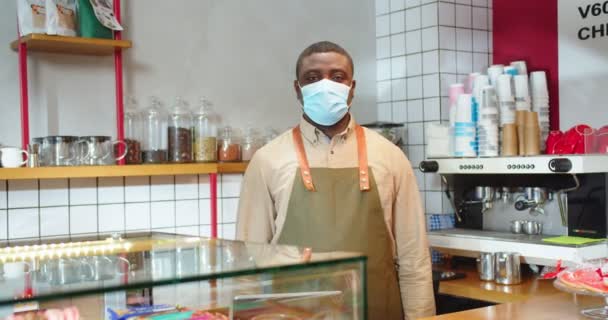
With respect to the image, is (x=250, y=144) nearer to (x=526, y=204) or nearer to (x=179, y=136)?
(x=179, y=136)

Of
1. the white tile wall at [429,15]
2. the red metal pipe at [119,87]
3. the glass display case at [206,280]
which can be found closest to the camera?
the glass display case at [206,280]

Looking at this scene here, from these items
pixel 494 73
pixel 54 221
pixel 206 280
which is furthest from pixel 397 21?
pixel 206 280

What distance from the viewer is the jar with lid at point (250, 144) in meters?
3.63

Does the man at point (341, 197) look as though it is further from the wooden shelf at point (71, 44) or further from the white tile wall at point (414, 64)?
the white tile wall at point (414, 64)

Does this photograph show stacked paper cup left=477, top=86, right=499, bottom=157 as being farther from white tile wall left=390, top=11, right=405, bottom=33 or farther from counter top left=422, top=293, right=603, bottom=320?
counter top left=422, top=293, right=603, bottom=320

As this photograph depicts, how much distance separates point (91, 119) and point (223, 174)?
76 cm

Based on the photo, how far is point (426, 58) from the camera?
409cm

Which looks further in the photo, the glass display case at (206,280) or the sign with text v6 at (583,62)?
the sign with text v6 at (583,62)

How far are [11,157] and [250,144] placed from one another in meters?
1.23

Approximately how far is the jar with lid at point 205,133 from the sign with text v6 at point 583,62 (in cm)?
192

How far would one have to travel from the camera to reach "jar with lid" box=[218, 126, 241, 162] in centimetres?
353

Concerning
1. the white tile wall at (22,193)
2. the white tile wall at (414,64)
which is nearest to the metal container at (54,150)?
the white tile wall at (22,193)

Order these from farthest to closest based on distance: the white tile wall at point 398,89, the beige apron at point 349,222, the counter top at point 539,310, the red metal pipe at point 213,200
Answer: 1. the white tile wall at point 398,89
2. the red metal pipe at point 213,200
3. the beige apron at point 349,222
4. the counter top at point 539,310

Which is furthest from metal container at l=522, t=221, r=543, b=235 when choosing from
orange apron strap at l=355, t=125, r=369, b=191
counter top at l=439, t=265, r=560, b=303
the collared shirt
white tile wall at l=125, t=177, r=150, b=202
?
white tile wall at l=125, t=177, r=150, b=202
